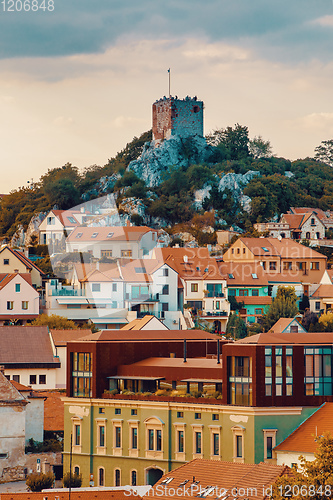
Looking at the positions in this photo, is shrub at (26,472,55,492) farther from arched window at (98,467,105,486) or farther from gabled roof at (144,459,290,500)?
gabled roof at (144,459,290,500)

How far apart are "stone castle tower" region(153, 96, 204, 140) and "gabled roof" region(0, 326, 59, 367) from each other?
62.9m

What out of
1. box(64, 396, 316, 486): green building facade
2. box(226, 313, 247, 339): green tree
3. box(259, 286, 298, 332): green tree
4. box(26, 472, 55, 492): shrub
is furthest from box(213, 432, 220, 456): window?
box(259, 286, 298, 332): green tree

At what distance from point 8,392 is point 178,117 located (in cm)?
7964

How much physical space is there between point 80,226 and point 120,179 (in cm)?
1703

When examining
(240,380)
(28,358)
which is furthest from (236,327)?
(240,380)

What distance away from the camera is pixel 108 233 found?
337 ft

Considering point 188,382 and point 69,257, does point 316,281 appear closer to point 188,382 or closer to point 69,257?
point 69,257

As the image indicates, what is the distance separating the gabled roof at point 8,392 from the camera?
52000 millimetres

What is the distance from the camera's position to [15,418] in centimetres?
5188

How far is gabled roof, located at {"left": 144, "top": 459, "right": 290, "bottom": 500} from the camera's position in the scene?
3606cm

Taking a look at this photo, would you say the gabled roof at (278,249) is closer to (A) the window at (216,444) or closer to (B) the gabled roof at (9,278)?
(B) the gabled roof at (9,278)

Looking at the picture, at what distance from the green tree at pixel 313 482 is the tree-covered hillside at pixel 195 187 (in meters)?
77.0

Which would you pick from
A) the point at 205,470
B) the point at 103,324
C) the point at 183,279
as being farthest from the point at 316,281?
the point at 205,470

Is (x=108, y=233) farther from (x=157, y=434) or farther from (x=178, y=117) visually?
(x=157, y=434)
